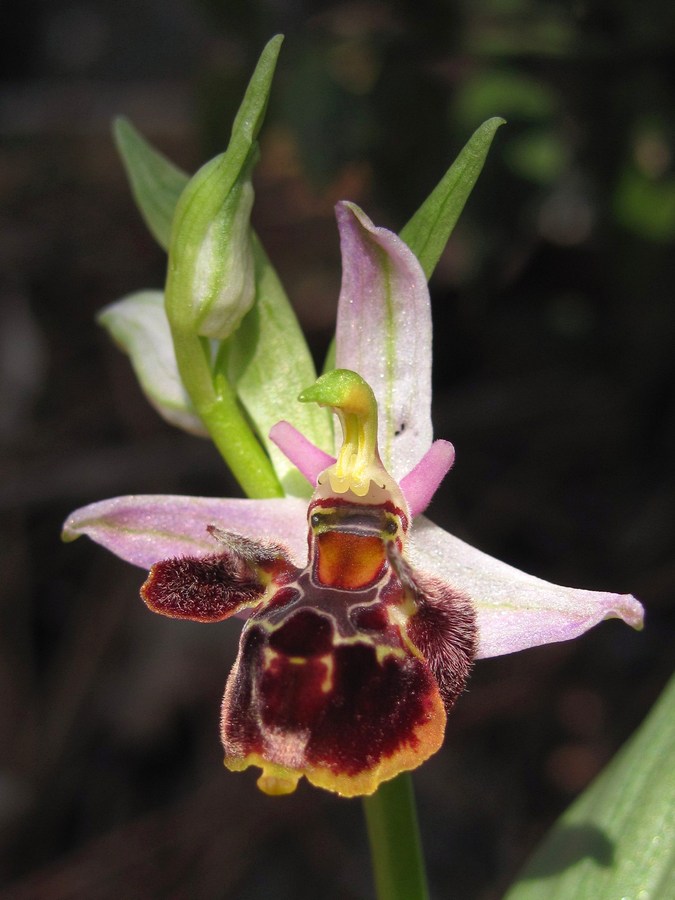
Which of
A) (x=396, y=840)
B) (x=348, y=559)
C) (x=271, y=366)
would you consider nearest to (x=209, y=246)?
(x=271, y=366)

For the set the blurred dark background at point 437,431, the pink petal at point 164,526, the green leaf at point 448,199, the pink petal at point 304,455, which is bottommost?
the blurred dark background at point 437,431

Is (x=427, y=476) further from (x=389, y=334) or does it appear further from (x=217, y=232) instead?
(x=217, y=232)

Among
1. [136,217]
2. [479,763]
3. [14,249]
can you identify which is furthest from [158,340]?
[136,217]

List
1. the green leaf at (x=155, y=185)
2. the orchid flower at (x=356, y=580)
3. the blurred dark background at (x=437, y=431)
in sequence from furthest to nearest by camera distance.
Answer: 1. the blurred dark background at (x=437, y=431)
2. the green leaf at (x=155, y=185)
3. the orchid flower at (x=356, y=580)

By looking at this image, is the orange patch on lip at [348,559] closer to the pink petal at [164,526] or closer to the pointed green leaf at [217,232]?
the pink petal at [164,526]

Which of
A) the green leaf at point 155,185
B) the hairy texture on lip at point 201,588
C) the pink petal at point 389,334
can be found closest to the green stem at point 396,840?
the hairy texture on lip at point 201,588

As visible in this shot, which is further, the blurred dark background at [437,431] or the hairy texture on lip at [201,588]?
the blurred dark background at [437,431]

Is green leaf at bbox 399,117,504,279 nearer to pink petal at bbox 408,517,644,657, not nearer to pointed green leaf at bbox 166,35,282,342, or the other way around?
pointed green leaf at bbox 166,35,282,342

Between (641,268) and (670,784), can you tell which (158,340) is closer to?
(670,784)
